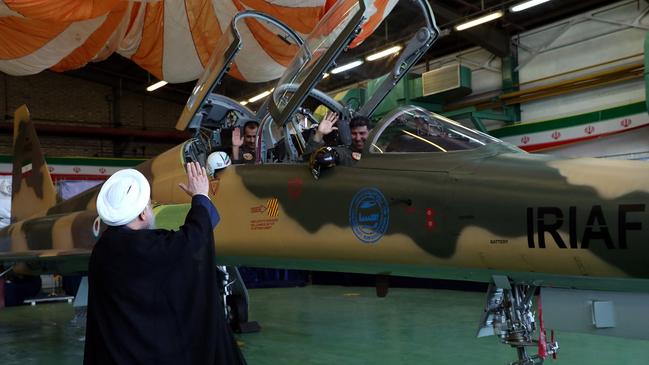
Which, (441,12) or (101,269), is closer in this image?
(101,269)

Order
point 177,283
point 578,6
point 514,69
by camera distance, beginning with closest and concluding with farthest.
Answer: point 177,283, point 578,6, point 514,69

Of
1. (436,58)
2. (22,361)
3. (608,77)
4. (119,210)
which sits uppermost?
(436,58)

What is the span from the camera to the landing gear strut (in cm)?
355

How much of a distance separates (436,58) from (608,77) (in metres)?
5.82

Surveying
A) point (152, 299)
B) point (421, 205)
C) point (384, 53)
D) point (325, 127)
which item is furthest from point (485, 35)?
point (152, 299)

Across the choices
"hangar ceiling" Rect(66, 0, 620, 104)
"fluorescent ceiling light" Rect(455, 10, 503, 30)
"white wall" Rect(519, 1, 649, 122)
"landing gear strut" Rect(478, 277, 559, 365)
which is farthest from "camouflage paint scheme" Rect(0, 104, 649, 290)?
"white wall" Rect(519, 1, 649, 122)

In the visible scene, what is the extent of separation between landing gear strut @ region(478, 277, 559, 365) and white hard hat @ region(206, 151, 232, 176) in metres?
2.71

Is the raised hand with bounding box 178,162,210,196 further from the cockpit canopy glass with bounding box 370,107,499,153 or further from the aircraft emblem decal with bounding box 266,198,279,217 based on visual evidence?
the aircraft emblem decal with bounding box 266,198,279,217

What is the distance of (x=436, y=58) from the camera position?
18406mm

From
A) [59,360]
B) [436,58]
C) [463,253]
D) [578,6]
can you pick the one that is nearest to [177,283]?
[463,253]

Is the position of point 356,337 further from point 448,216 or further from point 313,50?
point 448,216

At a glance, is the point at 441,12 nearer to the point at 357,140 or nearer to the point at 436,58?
the point at 436,58

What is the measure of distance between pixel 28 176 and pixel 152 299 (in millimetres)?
8676

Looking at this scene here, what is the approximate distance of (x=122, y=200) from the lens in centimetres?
226
